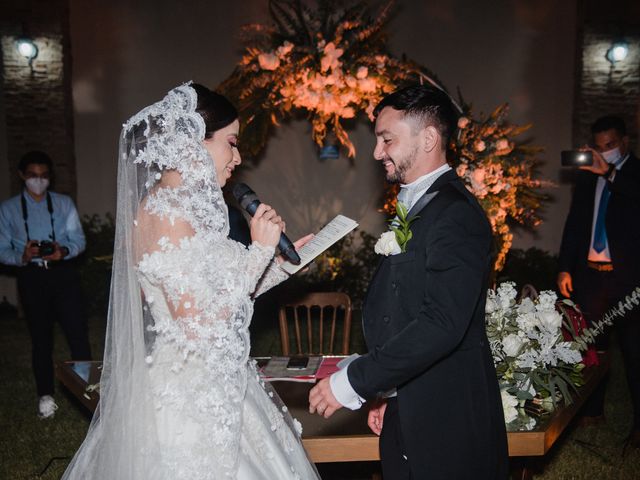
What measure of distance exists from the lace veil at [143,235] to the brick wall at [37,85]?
6.41m

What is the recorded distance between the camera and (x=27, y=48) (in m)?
7.43

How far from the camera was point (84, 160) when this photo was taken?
26.4 ft

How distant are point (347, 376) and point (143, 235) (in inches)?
30.9

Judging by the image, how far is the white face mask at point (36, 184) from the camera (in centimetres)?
448

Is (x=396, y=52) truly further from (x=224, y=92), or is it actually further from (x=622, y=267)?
(x=622, y=267)

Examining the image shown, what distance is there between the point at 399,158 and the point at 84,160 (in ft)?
23.3

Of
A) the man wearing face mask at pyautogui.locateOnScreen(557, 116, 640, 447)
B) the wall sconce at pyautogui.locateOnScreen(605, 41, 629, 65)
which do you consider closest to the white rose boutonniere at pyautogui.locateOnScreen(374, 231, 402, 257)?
the man wearing face mask at pyautogui.locateOnScreen(557, 116, 640, 447)

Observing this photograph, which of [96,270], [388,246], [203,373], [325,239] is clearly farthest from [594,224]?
[96,270]

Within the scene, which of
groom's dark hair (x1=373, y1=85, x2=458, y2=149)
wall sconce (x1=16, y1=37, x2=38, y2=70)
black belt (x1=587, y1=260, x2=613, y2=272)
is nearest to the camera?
groom's dark hair (x1=373, y1=85, x2=458, y2=149)

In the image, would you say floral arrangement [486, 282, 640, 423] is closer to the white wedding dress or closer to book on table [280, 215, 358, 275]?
book on table [280, 215, 358, 275]

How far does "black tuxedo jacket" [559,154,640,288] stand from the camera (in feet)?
12.7

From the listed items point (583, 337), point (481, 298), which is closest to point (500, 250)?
point (583, 337)

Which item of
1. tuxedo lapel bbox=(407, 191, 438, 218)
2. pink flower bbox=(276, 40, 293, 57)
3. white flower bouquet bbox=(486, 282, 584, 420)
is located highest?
pink flower bbox=(276, 40, 293, 57)

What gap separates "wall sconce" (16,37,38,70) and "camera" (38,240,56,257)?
169 inches
